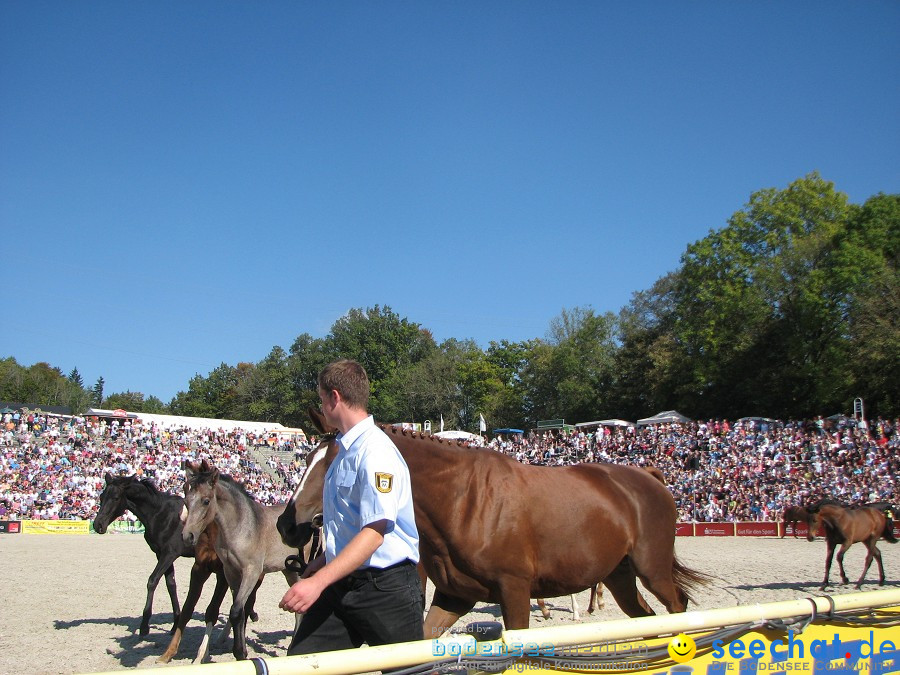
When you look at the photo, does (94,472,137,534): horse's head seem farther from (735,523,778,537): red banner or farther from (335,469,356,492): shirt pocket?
(735,523,778,537): red banner

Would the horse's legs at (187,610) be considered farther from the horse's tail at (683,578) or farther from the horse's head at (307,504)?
the horse's tail at (683,578)

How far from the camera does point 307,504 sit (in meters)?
4.38

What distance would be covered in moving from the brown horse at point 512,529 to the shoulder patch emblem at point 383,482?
1491mm

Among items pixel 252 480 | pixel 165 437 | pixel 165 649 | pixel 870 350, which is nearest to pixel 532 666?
pixel 165 649

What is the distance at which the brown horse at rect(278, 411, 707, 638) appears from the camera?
16.9 ft

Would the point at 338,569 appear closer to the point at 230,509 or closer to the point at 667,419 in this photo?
the point at 230,509

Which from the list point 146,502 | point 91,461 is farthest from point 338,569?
point 91,461

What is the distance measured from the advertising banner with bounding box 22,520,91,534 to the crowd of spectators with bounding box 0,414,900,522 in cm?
152

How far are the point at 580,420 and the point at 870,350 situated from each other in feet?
98.2

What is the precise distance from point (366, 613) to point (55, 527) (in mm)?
30068

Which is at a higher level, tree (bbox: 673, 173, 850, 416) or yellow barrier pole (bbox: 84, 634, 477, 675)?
tree (bbox: 673, 173, 850, 416)

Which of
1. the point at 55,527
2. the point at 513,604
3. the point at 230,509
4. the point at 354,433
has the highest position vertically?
the point at 354,433

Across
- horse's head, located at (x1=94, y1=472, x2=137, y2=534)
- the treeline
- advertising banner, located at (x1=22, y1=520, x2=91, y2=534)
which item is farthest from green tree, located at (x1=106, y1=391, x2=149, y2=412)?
horse's head, located at (x1=94, y1=472, x2=137, y2=534)

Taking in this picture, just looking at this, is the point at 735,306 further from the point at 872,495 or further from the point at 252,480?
the point at 252,480
